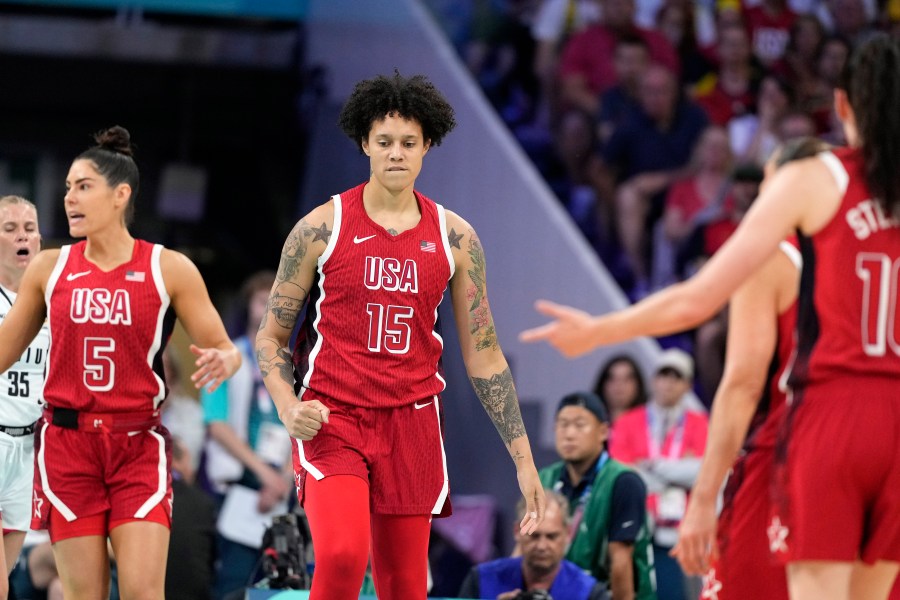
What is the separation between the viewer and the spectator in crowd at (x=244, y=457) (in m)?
7.67

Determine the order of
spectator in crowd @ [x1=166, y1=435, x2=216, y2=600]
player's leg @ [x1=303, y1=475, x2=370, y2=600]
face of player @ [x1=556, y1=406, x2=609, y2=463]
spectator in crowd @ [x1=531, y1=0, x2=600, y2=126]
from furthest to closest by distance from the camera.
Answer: spectator in crowd @ [x1=531, y1=0, x2=600, y2=126] < spectator in crowd @ [x1=166, y1=435, x2=216, y2=600] < face of player @ [x1=556, y1=406, x2=609, y2=463] < player's leg @ [x1=303, y1=475, x2=370, y2=600]

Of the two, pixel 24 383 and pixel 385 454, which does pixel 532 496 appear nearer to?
pixel 385 454

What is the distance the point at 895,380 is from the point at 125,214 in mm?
2832

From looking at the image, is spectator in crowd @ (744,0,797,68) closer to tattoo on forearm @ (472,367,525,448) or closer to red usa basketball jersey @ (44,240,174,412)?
tattoo on forearm @ (472,367,525,448)


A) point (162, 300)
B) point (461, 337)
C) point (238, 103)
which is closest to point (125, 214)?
point (162, 300)

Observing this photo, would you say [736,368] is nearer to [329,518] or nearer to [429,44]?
[329,518]

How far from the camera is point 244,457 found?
25.3ft

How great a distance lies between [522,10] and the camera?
1098 centimetres

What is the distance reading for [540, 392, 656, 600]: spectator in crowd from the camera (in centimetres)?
631

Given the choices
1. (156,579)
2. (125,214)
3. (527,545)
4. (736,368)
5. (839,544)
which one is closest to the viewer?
(839,544)

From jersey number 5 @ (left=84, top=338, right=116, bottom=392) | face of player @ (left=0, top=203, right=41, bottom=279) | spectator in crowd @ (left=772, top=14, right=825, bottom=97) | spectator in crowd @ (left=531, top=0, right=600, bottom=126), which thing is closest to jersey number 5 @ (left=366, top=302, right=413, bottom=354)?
jersey number 5 @ (left=84, top=338, right=116, bottom=392)

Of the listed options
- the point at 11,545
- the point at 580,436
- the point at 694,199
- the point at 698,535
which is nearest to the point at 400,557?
the point at 698,535

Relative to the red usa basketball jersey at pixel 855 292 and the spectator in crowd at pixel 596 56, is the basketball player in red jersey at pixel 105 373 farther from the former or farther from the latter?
the spectator in crowd at pixel 596 56

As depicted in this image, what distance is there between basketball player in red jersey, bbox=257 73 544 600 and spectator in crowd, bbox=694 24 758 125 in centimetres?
638
